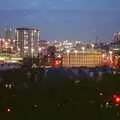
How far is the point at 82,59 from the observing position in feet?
199

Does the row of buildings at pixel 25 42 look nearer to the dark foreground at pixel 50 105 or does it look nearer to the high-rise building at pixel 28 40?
the high-rise building at pixel 28 40

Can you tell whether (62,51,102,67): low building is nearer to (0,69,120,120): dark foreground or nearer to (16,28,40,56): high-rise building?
(16,28,40,56): high-rise building

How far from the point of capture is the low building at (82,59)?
5815 centimetres

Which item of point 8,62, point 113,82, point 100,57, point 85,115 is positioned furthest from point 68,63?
point 85,115

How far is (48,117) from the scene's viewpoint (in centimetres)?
1308

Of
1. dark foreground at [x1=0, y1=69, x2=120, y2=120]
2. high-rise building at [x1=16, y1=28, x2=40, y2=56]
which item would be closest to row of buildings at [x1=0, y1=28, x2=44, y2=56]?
high-rise building at [x1=16, y1=28, x2=40, y2=56]

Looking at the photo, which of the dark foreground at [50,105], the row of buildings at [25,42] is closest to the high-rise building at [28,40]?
the row of buildings at [25,42]

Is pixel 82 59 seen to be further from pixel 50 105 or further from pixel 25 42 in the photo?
pixel 50 105

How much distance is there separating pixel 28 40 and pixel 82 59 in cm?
750

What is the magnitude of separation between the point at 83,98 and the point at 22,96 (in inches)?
105

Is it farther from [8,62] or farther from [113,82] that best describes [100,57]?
[113,82]

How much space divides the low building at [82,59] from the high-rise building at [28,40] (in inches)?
152

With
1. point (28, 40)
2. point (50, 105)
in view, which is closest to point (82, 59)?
point (28, 40)

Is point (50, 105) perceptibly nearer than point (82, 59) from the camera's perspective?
Yes
